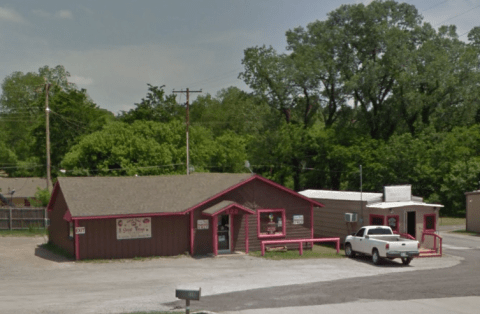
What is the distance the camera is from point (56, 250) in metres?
33.2

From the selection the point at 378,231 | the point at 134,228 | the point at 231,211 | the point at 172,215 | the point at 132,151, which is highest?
the point at 132,151

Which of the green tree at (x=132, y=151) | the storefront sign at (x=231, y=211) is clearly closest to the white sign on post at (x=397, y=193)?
the storefront sign at (x=231, y=211)

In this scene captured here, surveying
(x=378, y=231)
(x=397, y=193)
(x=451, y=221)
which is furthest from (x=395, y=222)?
(x=451, y=221)

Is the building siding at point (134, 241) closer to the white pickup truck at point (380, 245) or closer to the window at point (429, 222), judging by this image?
the white pickup truck at point (380, 245)

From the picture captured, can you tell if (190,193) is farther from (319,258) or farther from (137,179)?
(319,258)

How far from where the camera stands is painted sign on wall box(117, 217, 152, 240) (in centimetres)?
3031

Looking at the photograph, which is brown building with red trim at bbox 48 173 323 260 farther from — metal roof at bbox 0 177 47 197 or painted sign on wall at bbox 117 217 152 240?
metal roof at bbox 0 177 47 197

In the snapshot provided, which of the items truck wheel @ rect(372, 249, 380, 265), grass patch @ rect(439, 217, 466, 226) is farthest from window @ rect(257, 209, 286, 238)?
grass patch @ rect(439, 217, 466, 226)

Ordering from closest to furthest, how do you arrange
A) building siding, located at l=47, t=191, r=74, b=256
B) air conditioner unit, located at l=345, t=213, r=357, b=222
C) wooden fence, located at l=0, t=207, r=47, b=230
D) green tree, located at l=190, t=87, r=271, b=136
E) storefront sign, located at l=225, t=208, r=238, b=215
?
storefront sign, located at l=225, t=208, r=238, b=215 → building siding, located at l=47, t=191, r=74, b=256 → air conditioner unit, located at l=345, t=213, r=357, b=222 → wooden fence, located at l=0, t=207, r=47, b=230 → green tree, located at l=190, t=87, r=271, b=136

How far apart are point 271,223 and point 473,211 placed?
20.7 m

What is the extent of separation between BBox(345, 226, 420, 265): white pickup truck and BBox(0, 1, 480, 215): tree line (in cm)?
2704

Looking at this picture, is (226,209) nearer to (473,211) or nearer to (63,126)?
(473,211)

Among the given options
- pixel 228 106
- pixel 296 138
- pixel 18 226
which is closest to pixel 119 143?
pixel 18 226

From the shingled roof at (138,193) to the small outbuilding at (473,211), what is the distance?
830 inches
